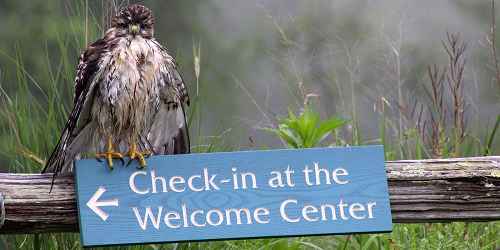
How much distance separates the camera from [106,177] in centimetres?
324

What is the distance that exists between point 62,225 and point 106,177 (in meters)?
0.22

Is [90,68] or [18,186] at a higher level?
Answer: [90,68]

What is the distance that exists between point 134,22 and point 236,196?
0.77 m

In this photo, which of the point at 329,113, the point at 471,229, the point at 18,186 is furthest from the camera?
the point at 329,113

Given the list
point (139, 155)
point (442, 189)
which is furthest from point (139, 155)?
point (442, 189)

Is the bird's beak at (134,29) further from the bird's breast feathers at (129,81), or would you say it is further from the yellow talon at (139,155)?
the yellow talon at (139,155)

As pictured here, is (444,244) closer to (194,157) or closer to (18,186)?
(194,157)

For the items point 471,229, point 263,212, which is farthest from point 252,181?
point 471,229

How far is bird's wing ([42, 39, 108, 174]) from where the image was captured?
134 inches

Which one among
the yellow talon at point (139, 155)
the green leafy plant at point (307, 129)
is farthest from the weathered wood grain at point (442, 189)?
the green leafy plant at point (307, 129)

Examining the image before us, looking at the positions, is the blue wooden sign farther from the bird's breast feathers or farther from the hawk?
the bird's breast feathers

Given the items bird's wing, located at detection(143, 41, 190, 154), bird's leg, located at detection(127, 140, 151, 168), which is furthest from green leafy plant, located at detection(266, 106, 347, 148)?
bird's leg, located at detection(127, 140, 151, 168)

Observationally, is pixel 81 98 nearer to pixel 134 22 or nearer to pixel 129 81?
pixel 129 81

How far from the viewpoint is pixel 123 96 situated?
11.3ft
